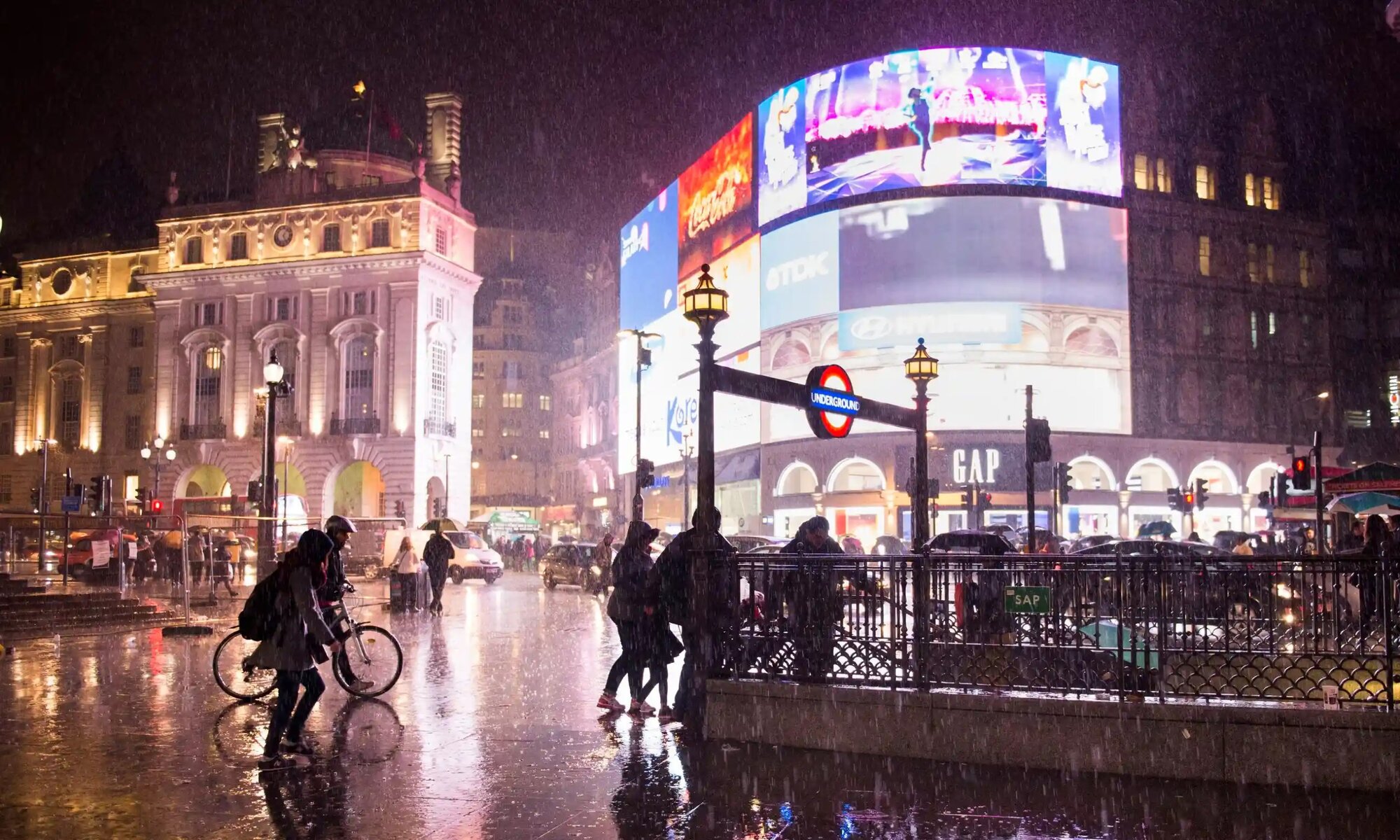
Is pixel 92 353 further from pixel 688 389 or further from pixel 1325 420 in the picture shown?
pixel 1325 420

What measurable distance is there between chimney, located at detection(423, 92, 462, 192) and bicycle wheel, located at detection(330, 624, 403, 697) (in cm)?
6664

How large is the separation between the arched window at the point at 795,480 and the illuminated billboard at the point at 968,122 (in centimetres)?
1249

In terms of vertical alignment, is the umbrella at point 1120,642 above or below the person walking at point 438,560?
above

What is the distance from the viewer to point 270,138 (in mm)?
74875

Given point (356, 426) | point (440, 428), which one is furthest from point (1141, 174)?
point (356, 426)

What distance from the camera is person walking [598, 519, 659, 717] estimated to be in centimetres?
1098

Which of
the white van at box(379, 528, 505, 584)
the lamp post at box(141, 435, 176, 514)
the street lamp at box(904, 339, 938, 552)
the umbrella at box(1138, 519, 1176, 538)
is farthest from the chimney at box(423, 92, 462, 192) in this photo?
the street lamp at box(904, 339, 938, 552)

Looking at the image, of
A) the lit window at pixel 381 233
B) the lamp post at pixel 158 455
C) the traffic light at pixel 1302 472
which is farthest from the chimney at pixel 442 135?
the traffic light at pixel 1302 472

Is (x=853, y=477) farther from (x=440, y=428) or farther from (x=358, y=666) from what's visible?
(x=358, y=666)

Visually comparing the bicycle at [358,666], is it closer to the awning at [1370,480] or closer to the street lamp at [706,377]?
the street lamp at [706,377]

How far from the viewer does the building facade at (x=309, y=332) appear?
69.4m

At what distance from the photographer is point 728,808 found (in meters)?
7.51

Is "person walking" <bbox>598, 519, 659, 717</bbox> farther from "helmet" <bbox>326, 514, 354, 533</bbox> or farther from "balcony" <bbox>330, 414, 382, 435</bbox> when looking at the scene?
"balcony" <bbox>330, 414, 382, 435</bbox>

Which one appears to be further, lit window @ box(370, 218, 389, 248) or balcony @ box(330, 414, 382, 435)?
lit window @ box(370, 218, 389, 248)
